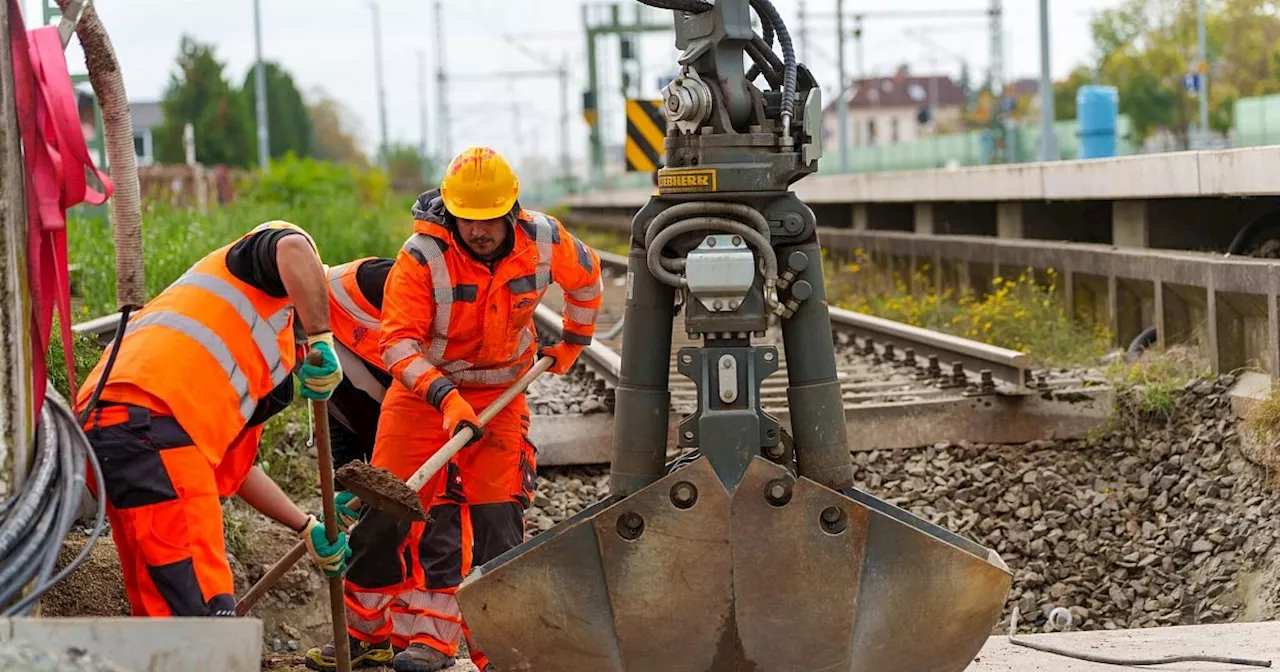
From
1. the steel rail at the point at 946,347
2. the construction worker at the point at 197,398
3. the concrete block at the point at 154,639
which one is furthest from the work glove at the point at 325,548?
the steel rail at the point at 946,347

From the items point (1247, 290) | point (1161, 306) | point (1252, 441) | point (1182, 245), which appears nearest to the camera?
point (1252, 441)

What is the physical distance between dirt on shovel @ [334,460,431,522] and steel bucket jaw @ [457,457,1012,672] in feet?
1.63

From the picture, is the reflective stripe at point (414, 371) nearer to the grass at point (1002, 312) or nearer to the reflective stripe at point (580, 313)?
the reflective stripe at point (580, 313)

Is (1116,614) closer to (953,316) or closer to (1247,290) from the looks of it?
(1247,290)

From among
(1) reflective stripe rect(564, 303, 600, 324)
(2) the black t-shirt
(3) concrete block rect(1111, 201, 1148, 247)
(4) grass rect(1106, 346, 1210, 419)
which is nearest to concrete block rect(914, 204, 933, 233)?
(3) concrete block rect(1111, 201, 1148, 247)

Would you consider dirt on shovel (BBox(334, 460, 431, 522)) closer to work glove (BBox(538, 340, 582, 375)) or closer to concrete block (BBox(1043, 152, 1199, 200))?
work glove (BBox(538, 340, 582, 375))

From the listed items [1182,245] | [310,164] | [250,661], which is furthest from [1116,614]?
[310,164]

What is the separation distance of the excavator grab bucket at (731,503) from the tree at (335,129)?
3914 inches

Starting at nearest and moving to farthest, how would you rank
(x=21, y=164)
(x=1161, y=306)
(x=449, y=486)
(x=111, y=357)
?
(x=21, y=164) → (x=111, y=357) → (x=449, y=486) → (x=1161, y=306)

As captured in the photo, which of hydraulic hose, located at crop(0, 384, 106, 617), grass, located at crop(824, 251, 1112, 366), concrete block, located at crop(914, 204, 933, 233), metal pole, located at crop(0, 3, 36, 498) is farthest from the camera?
concrete block, located at crop(914, 204, 933, 233)

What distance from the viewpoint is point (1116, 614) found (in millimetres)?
6605

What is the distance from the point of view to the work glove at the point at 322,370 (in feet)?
15.3

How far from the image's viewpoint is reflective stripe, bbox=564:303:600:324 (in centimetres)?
593

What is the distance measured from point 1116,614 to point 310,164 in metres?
29.7
